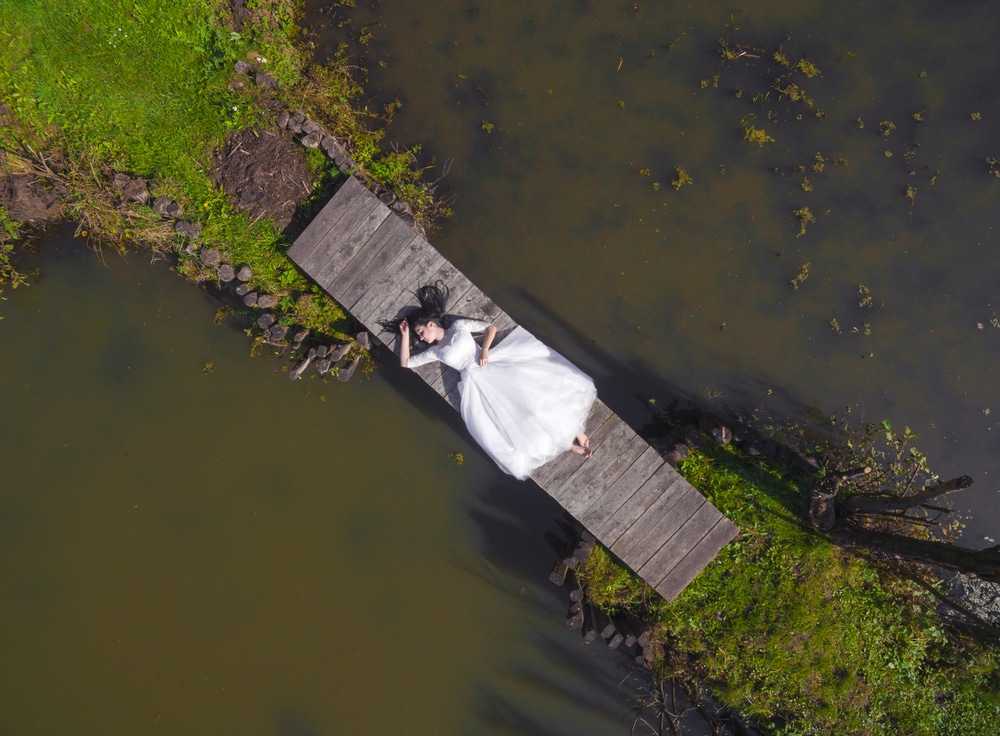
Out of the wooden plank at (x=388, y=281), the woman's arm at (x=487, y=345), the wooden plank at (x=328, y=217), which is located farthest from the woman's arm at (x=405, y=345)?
the wooden plank at (x=328, y=217)

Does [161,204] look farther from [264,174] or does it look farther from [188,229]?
[264,174]

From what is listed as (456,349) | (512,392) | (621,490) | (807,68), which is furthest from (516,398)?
(807,68)

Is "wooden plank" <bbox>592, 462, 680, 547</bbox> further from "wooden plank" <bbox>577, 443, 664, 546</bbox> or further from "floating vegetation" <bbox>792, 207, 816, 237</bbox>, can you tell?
"floating vegetation" <bbox>792, 207, 816, 237</bbox>

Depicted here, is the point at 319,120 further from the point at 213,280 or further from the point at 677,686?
the point at 677,686

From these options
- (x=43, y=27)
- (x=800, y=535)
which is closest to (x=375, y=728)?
(x=800, y=535)

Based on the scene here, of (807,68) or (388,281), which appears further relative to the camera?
(807,68)

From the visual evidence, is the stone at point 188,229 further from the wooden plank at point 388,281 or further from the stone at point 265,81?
the wooden plank at point 388,281

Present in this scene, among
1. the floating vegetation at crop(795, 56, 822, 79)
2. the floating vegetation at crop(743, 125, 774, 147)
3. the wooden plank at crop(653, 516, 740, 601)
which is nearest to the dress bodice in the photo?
the wooden plank at crop(653, 516, 740, 601)
